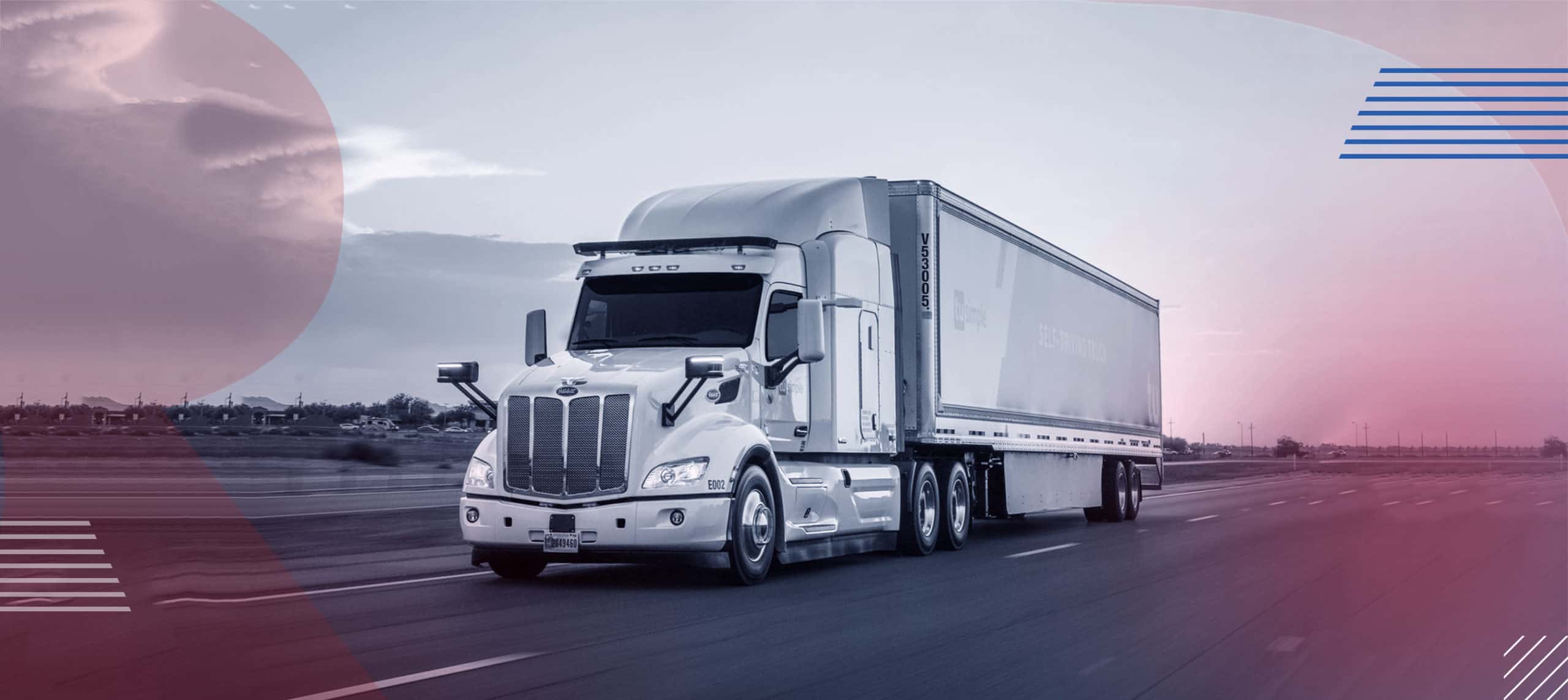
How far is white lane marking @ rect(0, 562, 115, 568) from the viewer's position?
1391 centimetres

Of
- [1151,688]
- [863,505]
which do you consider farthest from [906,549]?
[1151,688]

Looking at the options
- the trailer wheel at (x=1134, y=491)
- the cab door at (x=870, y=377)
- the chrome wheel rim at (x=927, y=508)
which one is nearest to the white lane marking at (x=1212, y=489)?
the trailer wheel at (x=1134, y=491)

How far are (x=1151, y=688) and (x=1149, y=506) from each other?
82.5 feet

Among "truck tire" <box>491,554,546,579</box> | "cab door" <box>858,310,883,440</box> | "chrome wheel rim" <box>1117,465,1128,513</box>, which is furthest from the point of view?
"chrome wheel rim" <box>1117,465,1128,513</box>

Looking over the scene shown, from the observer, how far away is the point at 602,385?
12344 millimetres

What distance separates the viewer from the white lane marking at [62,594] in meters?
11.3

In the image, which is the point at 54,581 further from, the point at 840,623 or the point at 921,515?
the point at 921,515

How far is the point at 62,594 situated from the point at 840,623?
6.55 metres

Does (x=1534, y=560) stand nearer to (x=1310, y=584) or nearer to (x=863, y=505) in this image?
(x=1310, y=584)

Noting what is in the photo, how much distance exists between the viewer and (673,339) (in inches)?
533

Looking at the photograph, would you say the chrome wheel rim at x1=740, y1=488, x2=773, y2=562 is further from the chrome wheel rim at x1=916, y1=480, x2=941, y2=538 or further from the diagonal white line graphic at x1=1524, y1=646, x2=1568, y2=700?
the diagonal white line graphic at x1=1524, y1=646, x2=1568, y2=700

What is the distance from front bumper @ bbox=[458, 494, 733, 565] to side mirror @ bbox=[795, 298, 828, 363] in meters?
1.70

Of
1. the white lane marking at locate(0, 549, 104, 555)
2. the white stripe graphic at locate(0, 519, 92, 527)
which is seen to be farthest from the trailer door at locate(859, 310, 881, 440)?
the white stripe graphic at locate(0, 519, 92, 527)

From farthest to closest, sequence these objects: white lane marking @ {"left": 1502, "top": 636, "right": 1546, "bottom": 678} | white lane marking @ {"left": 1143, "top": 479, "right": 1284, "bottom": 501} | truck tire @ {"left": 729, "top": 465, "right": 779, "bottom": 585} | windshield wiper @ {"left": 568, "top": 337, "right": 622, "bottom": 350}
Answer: white lane marking @ {"left": 1143, "top": 479, "right": 1284, "bottom": 501}, windshield wiper @ {"left": 568, "top": 337, "right": 622, "bottom": 350}, truck tire @ {"left": 729, "top": 465, "right": 779, "bottom": 585}, white lane marking @ {"left": 1502, "top": 636, "right": 1546, "bottom": 678}
